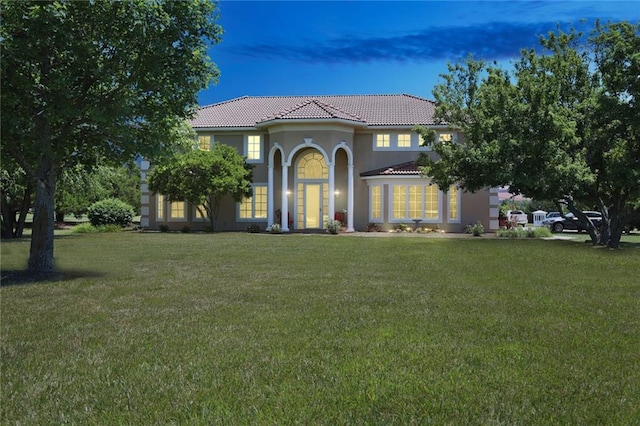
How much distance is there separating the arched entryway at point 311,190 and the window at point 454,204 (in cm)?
653

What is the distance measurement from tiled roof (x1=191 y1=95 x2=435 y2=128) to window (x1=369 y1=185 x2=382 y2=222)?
3504 mm

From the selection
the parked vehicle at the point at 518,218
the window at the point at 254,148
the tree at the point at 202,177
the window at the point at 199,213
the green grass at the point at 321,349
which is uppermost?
the window at the point at 254,148

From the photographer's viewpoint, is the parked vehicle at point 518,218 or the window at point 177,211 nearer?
the window at point 177,211

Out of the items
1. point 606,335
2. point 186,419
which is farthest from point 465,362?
point 186,419

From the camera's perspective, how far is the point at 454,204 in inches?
1209

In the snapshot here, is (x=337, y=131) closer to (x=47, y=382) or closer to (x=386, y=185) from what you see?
(x=386, y=185)

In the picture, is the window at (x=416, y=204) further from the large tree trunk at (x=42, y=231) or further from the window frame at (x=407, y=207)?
the large tree trunk at (x=42, y=231)

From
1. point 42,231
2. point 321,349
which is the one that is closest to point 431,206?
point 42,231

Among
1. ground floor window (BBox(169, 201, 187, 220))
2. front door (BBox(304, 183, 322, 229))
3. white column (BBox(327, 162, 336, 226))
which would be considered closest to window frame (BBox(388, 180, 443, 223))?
white column (BBox(327, 162, 336, 226))

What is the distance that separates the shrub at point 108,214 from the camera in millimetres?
32938

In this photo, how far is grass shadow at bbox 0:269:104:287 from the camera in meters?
11.1

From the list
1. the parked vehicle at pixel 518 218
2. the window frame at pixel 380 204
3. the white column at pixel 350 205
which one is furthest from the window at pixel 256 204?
the parked vehicle at pixel 518 218

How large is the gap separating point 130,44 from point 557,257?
12353 mm

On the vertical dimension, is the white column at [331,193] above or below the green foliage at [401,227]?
above
